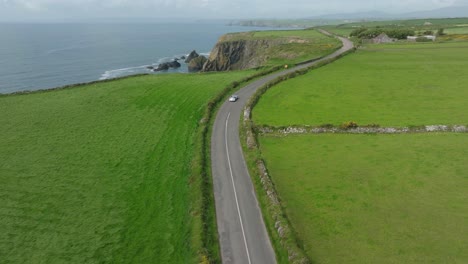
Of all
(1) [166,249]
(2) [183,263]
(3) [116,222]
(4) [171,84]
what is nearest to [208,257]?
(2) [183,263]

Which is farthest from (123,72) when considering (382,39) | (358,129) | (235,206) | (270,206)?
(270,206)

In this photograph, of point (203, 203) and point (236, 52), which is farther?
point (236, 52)

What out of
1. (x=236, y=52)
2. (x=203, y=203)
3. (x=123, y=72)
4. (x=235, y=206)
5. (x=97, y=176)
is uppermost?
(x=236, y=52)

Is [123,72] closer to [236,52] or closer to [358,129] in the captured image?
[236,52]

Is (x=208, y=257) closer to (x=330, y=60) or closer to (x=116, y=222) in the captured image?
(x=116, y=222)

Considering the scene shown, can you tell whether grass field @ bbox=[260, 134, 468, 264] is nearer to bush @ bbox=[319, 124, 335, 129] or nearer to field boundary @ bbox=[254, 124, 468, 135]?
field boundary @ bbox=[254, 124, 468, 135]

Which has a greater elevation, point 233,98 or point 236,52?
point 236,52
